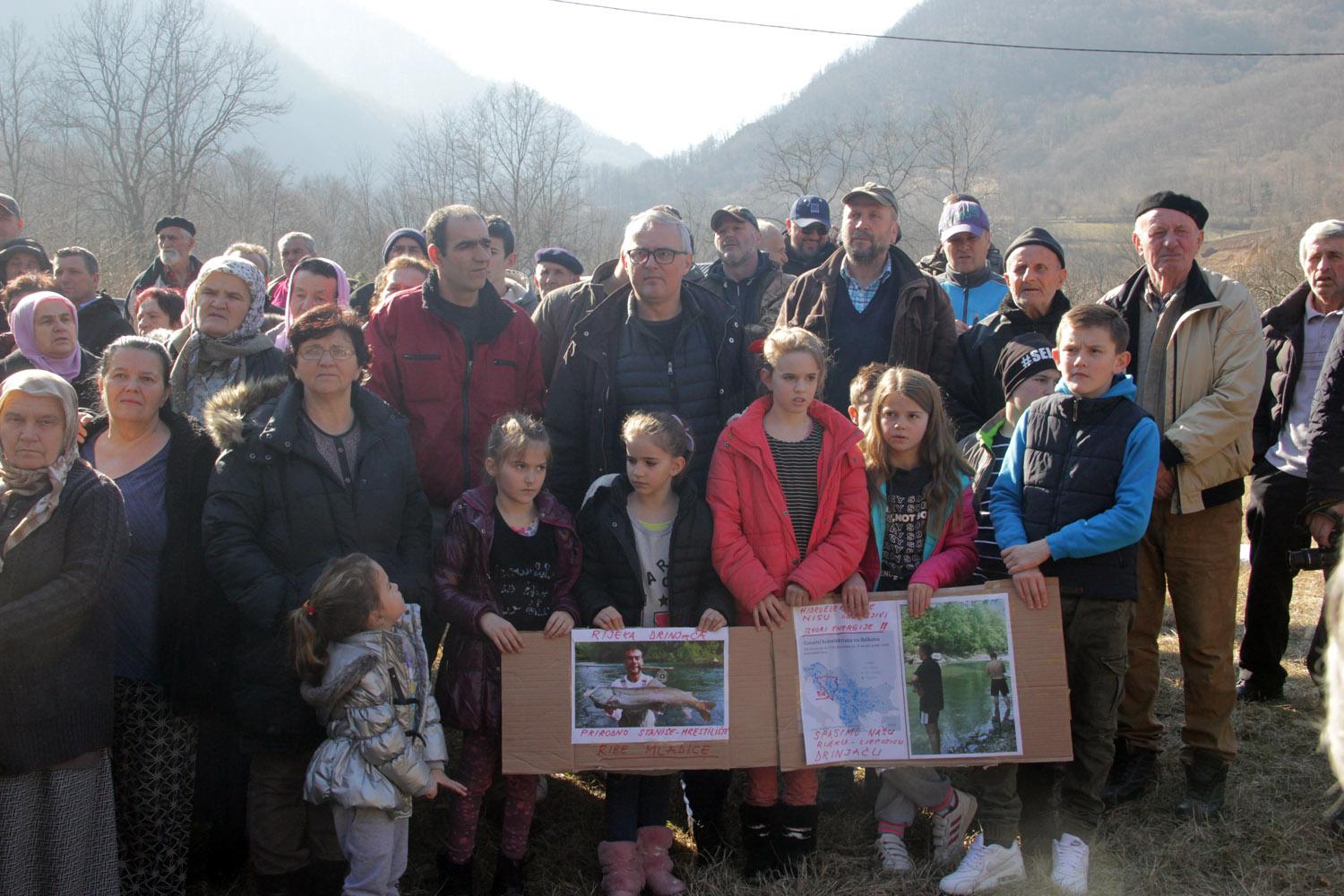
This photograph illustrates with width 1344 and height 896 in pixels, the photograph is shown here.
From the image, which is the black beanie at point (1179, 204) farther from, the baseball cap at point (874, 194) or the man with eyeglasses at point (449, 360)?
the man with eyeglasses at point (449, 360)

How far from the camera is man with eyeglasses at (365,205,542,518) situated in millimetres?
4484

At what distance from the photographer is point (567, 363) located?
15.1 feet

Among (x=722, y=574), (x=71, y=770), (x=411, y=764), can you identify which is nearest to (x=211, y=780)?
(x=71, y=770)

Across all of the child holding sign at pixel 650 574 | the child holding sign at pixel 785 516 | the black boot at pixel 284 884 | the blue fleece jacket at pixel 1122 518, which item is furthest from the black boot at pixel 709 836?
the blue fleece jacket at pixel 1122 518

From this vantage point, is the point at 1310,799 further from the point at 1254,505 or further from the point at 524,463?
the point at 524,463

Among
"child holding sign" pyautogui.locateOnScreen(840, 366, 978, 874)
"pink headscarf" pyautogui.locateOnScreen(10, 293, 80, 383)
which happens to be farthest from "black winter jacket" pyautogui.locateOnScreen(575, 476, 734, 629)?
"pink headscarf" pyautogui.locateOnScreen(10, 293, 80, 383)

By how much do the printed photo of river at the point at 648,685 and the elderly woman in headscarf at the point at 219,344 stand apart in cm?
193

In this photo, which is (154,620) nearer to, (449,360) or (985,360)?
(449,360)

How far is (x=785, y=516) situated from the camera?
160 inches

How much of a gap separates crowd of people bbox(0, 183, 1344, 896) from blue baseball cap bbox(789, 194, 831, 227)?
277 cm

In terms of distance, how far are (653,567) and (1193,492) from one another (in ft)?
8.06

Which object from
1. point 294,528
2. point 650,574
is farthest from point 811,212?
point 294,528

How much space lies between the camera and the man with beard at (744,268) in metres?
6.70

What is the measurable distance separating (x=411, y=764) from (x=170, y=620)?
117 centimetres
